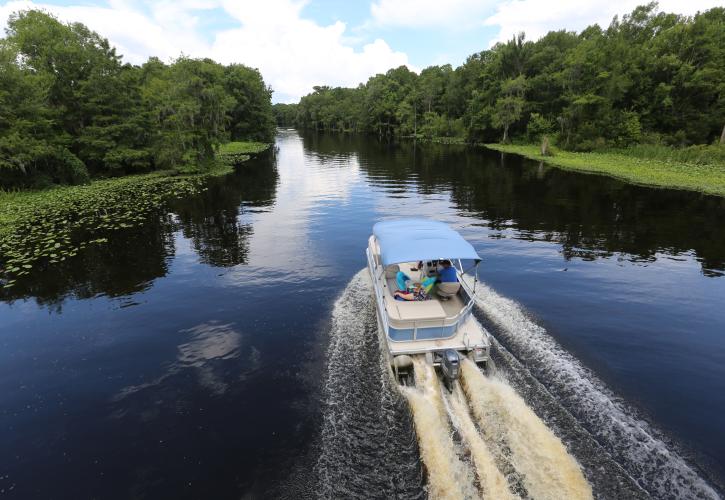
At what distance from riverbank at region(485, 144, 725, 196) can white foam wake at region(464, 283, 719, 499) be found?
3385 cm

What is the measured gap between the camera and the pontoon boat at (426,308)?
35.7ft

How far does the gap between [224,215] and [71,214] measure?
11.6 metres

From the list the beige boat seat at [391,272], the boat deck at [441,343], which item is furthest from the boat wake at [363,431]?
the beige boat seat at [391,272]

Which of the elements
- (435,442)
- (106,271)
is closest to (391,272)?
(435,442)

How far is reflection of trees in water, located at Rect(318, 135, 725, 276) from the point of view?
22203mm

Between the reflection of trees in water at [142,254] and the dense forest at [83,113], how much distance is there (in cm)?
1512

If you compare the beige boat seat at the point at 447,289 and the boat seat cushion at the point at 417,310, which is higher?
the beige boat seat at the point at 447,289

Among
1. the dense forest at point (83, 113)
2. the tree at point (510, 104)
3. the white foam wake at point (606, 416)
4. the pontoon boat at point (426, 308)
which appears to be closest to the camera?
the white foam wake at point (606, 416)

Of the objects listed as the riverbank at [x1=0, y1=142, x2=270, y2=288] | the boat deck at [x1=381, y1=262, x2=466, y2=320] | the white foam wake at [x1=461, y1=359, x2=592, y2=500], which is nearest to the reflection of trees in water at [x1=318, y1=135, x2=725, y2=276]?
the boat deck at [x1=381, y1=262, x2=466, y2=320]

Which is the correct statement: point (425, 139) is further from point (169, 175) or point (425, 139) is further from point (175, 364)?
point (175, 364)

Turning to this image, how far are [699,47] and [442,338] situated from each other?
77743 millimetres

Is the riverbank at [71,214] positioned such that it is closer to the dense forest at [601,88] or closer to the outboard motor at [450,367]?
the outboard motor at [450,367]

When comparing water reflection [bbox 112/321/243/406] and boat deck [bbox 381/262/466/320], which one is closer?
water reflection [bbox 112/321/243/406]

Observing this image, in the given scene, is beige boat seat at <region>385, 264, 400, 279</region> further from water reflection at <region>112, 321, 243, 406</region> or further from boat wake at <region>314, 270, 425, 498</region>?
water reflection at <region>112, 321, 243, 406</region>
